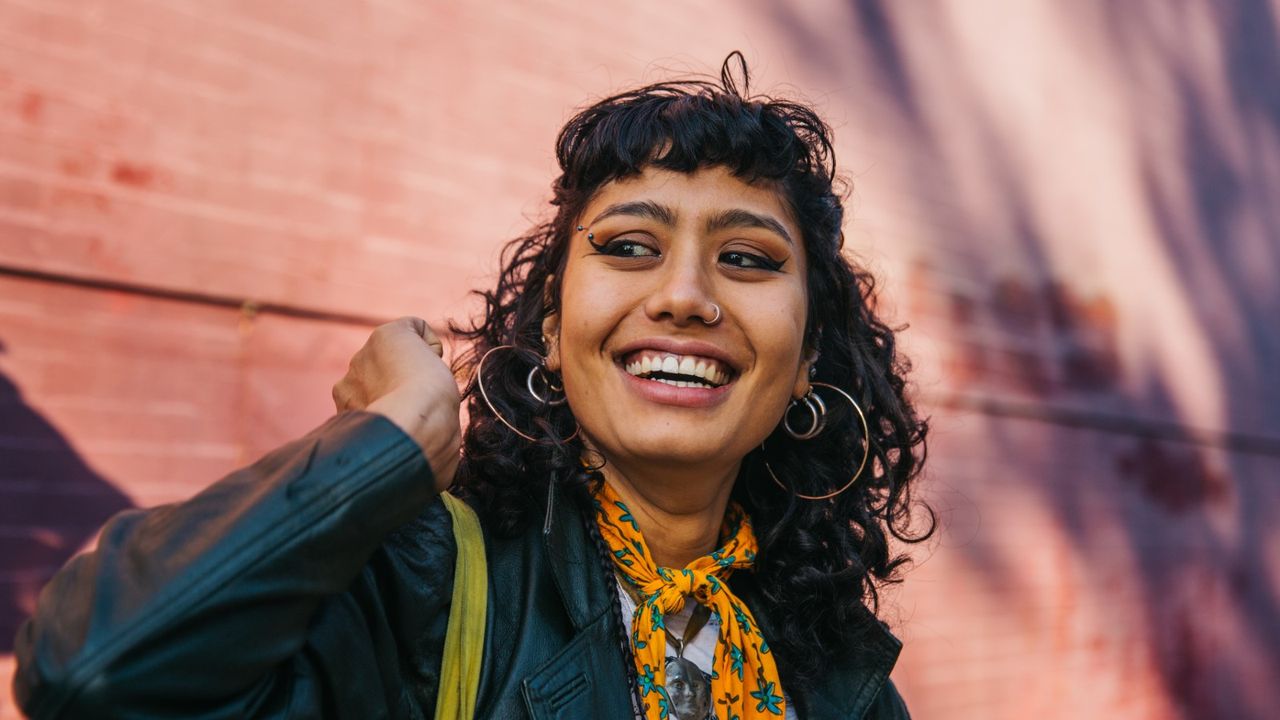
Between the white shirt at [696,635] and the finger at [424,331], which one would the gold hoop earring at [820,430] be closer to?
the white shirt at [696,635]

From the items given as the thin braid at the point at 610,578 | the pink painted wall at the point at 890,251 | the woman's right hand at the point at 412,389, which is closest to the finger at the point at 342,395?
the woman's right hand at the point at 412,389

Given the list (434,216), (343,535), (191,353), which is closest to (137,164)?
(191,353)

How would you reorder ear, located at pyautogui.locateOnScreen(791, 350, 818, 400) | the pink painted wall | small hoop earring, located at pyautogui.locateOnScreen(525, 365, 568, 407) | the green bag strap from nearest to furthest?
the green bag strap, small hoop earring, located at pyautogui.locateOnScreen(525, 365, 568, 407), ear, located at pyautogui.locateOnScreen(791, 350, 818, 400), the pink painted wall

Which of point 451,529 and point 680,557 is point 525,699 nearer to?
point 451,529

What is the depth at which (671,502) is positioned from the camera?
214 centimetres

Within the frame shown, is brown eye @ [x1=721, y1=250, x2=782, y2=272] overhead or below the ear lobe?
overhead

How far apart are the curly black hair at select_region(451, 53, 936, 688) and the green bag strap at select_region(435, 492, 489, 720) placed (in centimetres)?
18

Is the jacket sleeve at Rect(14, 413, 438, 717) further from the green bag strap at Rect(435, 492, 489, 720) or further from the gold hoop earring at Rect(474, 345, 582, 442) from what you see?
the gold hoop earring at Rect(474, 345, 582, 442)

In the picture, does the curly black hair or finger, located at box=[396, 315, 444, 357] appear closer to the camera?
finger, located at box=[396, 315, 444, 357]

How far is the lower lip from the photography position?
6.48ft

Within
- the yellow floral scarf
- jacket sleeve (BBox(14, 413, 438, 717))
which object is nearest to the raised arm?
jacket sleeve (BBox(14, 413, 438, 717))

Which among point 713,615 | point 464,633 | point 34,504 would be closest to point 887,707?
point 713,615

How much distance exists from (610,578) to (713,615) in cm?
28

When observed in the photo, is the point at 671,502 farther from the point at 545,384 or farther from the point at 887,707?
the point at 887,707
